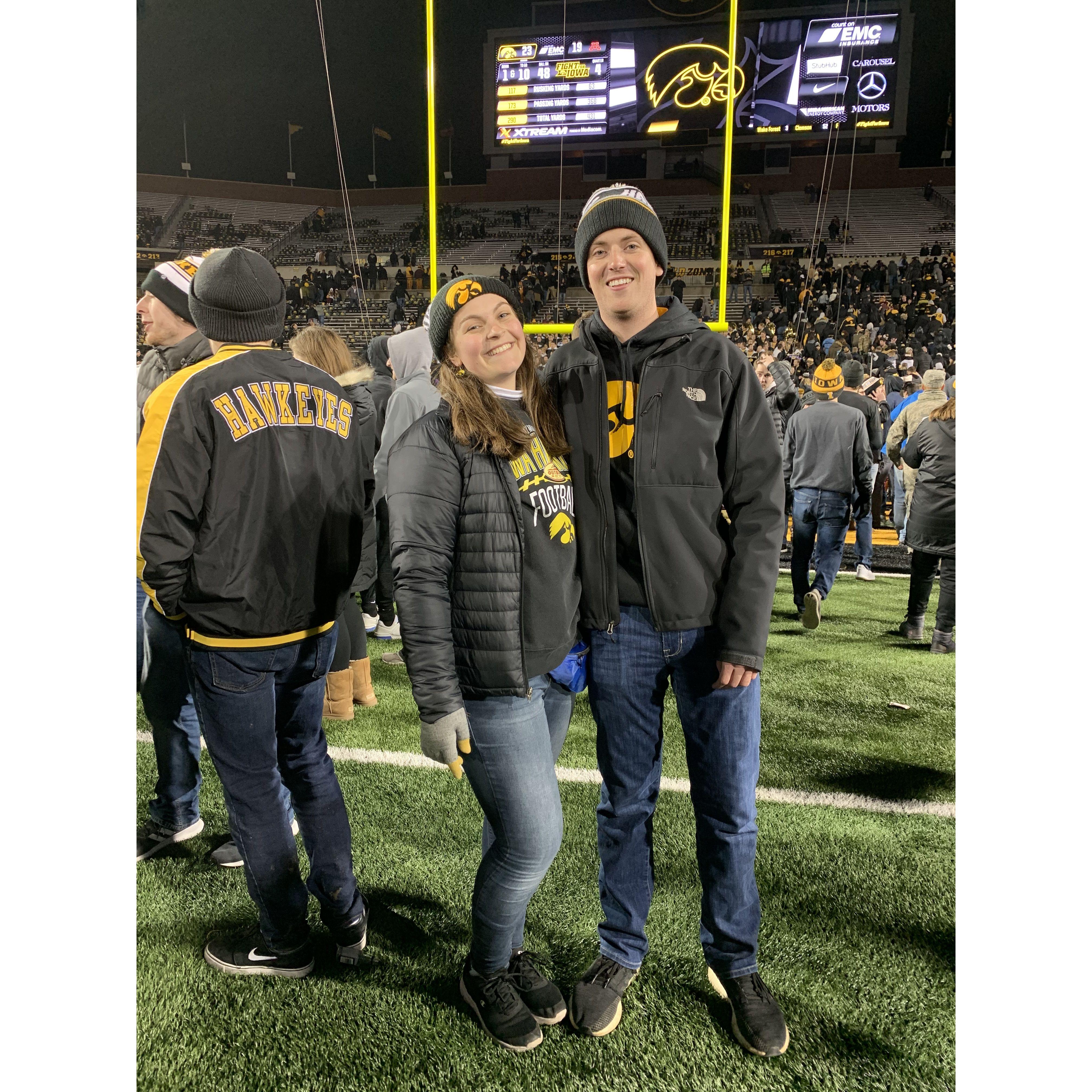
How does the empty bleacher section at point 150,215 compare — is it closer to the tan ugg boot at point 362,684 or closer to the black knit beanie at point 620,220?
the tan ugg boot at point 362,684

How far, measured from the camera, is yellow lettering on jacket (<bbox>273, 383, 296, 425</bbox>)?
5.11ft

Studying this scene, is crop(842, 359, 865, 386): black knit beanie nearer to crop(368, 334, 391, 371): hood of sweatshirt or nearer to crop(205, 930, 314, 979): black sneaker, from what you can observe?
crop(368, 334, 391, 371): hood of sweatshirt

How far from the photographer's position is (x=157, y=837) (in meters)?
2.24

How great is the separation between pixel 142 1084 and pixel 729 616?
4.75 feet

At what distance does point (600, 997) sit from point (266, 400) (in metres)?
1.39

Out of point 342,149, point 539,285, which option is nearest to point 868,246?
point 539,285

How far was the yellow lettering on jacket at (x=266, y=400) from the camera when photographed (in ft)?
5.02

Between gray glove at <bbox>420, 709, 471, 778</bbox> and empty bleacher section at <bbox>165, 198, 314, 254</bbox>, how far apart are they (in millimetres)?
24307

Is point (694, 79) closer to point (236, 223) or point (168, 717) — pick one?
point (236, 223)

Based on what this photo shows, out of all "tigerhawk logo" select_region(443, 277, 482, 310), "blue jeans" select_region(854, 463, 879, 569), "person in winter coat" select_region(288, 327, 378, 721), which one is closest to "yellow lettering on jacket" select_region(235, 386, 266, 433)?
"tigerhawk logo" select_region(443, 277, 482, 310)

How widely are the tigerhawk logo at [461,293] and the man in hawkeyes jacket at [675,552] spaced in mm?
243

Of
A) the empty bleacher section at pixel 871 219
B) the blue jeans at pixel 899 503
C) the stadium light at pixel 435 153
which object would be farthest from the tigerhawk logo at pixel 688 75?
the stadium light at pixel 435 153

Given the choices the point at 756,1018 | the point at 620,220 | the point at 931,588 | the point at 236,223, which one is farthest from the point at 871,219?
the point at 756,1018

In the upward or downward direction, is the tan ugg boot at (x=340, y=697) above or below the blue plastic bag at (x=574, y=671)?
below
